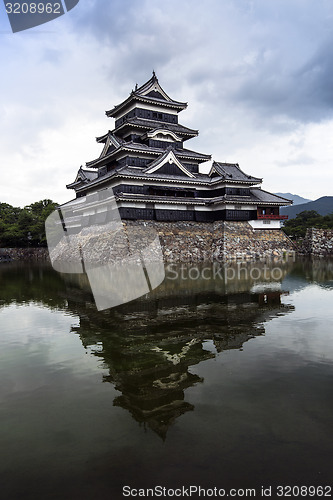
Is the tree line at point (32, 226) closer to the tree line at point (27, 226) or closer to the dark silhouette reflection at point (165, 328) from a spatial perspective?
the tree line at point (27, 226)

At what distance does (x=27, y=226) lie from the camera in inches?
1994

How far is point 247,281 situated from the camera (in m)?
18.0

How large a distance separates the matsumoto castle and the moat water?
22.7 metres

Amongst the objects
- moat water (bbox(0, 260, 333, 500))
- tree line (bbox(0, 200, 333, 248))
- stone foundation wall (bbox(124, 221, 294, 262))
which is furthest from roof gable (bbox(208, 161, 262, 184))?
moat water (bbox(0, 260, 333, 500))

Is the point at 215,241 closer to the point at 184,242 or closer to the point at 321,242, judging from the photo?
the point at 184,242

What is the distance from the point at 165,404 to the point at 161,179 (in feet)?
93.7

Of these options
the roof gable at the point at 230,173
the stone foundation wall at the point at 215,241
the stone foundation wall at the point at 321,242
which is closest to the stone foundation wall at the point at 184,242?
the stone foundation wall at the point at 215,241

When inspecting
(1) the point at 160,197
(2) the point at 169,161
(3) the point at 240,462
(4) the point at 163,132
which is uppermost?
(4) the point at 163,132

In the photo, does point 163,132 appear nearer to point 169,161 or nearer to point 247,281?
point 169,161

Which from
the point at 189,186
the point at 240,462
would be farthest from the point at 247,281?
the point at 189,186

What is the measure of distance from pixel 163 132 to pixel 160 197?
793 centimetres

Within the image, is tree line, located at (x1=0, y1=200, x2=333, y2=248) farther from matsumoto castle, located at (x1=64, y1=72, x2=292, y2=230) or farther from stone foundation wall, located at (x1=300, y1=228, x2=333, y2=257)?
matsumoto castle, located at (x1=64, y1=72, x2=292, y2=230)

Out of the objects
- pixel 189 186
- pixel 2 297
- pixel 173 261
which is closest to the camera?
pixel 2 297

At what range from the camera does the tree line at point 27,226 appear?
49.7m
